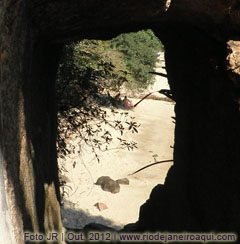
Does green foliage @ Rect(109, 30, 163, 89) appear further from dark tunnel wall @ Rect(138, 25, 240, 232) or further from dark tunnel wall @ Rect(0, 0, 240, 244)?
dark tunnel wall @ Rect(0, 0, 240, 244)

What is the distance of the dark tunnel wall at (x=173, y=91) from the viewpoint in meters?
2.42

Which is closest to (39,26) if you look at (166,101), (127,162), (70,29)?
(70,29)

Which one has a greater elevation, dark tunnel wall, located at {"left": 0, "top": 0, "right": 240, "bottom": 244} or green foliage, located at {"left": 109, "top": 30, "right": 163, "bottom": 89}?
green foliage, located at {"left": 109, "top": 30, "right": 163, "bottom": 89}

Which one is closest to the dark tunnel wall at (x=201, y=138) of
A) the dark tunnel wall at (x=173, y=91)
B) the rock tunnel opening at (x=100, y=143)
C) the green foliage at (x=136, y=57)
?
the dark tunnel wall at (x=173, y=91)

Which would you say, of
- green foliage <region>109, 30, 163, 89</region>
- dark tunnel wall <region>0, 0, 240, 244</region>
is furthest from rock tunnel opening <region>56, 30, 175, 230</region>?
green foliage <region>109, 30, 163, 89</region>

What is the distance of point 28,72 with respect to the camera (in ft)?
9.35

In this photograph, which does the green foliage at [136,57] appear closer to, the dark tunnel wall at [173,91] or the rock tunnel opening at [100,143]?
the rock tunnel opening at [100,143]

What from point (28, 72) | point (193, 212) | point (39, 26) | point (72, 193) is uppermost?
point (39, 26)

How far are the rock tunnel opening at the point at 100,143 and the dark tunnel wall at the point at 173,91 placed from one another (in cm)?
50

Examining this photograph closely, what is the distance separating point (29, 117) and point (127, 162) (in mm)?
7412

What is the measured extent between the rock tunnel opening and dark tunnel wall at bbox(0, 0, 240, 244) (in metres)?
0.50

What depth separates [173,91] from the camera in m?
4.54

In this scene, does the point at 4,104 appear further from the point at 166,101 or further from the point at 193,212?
the point at 166,101

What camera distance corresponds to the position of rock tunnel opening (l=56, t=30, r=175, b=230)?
5477 millimetres
